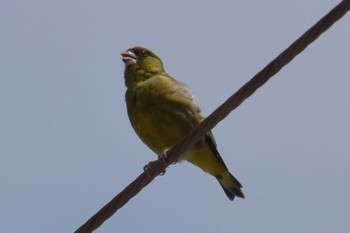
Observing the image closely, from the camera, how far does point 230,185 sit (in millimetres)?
7949

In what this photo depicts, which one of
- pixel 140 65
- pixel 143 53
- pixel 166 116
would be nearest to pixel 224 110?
pixel 166 116

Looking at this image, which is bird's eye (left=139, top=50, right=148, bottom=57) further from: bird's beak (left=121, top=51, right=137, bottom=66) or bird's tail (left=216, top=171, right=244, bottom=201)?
bird's tail (left=216, top=171, right=244, bottom=201)

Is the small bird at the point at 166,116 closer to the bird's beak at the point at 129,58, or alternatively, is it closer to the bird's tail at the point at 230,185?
the bird's tail at the point at 230,185

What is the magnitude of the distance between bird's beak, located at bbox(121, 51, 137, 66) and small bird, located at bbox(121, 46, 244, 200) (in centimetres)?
26

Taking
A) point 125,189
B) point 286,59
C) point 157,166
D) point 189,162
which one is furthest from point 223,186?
point 286,59

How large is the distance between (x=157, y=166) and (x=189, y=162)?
74.6 inches

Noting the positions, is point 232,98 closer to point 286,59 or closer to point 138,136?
point 286,59

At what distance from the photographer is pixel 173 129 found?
7070 millimetres

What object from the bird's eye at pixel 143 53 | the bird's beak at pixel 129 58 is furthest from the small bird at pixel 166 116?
the bird's eye at pixel 143 53

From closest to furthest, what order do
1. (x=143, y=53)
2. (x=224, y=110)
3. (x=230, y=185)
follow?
(x=224, y=110) < (x=230, y=185) < (x=143, y=53)

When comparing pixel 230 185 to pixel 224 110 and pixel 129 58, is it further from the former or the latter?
pixel 224 110

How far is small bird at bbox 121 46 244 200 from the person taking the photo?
23.2ft

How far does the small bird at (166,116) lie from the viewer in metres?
7.09

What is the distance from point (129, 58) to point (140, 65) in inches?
→ 7.4
